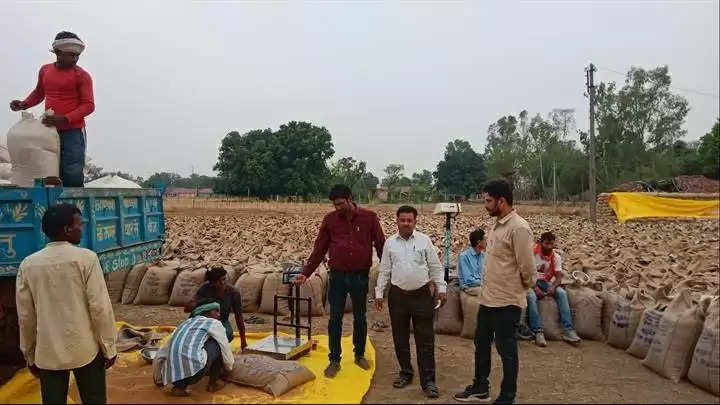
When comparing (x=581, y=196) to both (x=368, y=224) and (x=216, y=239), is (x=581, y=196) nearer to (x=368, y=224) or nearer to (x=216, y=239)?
(x=216, y=239)

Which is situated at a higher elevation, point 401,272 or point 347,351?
point 401,272

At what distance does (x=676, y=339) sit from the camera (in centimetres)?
432

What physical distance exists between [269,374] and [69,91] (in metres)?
2.94

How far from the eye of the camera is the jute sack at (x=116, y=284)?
760 centimetres

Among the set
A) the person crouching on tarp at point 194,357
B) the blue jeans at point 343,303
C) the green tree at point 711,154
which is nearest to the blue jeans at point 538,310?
the blue jeans at point 343,303

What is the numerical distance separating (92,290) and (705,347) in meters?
4.36

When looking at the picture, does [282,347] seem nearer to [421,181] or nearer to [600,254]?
[600,254]

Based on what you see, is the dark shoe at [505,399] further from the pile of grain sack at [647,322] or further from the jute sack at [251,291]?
the jute sack at [251,291]

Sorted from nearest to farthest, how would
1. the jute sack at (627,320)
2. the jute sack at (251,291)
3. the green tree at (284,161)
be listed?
the jute sack at (627,320) → the jute sack at (251,291) → the green tree at (284,161)

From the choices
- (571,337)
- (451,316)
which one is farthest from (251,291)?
(571,337)

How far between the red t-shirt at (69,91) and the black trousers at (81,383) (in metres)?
2.34

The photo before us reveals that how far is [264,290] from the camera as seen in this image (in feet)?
22.8

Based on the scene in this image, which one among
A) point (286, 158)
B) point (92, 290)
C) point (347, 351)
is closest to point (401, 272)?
point (347, 351)

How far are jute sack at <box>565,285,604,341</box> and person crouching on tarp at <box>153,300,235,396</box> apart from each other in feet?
12.2
